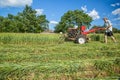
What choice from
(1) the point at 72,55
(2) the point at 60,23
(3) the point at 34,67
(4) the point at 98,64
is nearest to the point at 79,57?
(1) the point at 72,55

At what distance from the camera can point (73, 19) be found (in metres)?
65.0

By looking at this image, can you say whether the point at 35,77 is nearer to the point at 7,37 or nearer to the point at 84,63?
the point at 84,63

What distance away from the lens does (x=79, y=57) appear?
31.0 feet

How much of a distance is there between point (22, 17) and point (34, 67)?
49.5 m

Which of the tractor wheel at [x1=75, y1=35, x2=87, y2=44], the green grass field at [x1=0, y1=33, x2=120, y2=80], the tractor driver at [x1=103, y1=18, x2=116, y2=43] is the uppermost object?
the tractor driver at [x1=103, y1=18, x2=116, y2=43]

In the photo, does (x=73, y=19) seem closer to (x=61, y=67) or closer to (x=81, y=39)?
(x=81, y=39)

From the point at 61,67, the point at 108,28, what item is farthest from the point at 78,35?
the point at 61,67

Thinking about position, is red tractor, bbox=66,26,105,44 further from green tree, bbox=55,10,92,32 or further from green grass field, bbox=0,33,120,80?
green tree, bbox=55,10,92,32

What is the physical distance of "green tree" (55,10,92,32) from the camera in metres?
60.1

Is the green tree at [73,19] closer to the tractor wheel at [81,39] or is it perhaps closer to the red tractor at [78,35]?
the red tractor at [78,35]

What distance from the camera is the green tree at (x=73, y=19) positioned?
6006 centimetres

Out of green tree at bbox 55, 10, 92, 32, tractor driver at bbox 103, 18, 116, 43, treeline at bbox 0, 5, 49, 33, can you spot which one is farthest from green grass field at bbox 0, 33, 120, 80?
green tree at bbox 55, 10, 92, 32

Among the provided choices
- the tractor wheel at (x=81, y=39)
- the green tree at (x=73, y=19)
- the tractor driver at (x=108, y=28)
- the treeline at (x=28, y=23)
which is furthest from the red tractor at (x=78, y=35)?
the green tree at (x=73, y=19)

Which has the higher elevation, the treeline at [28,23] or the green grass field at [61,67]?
the treeline at [28,23]
